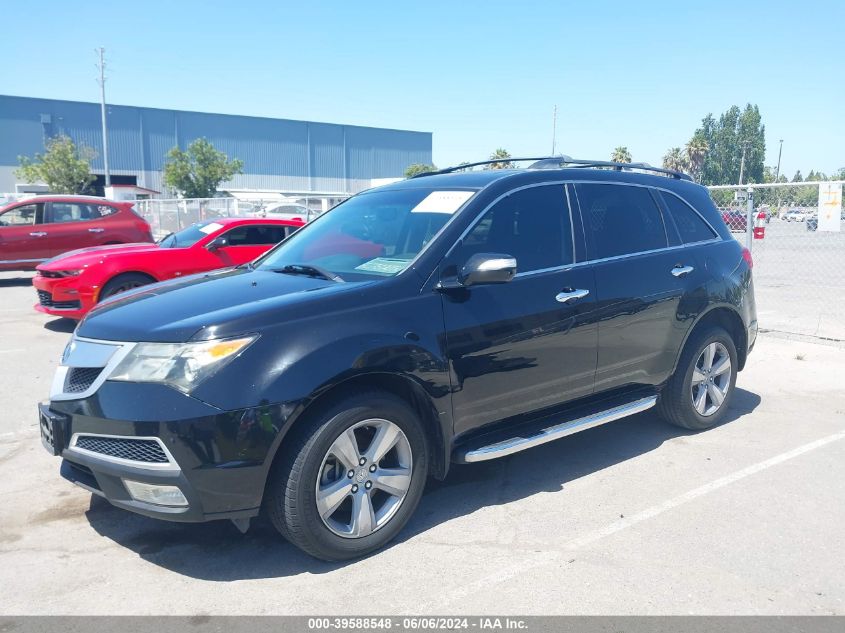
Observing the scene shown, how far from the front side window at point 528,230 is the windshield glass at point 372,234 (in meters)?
0.21

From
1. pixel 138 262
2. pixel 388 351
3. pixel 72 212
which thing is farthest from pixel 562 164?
pixel 72 212

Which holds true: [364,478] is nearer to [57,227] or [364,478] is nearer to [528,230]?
[528,230]

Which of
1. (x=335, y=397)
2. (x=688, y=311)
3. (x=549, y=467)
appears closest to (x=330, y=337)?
(x=335, y=397)

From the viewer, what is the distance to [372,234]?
175 inches

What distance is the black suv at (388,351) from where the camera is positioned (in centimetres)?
314

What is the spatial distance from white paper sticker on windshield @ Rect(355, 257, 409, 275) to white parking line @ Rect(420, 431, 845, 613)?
5.29 ft

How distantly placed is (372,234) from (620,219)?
174 cm

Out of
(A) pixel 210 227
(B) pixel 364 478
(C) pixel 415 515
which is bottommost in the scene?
(C) pixel 415 515

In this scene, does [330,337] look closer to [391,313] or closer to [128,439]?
[391,313]

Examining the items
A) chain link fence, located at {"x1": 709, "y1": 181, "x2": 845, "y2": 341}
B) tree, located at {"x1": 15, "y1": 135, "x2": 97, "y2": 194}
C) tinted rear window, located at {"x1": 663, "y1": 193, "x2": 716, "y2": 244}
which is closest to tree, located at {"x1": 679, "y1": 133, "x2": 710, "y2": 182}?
tree, located at {"x1": 15, "y1": 135, "x2": 97, "y2": 194}

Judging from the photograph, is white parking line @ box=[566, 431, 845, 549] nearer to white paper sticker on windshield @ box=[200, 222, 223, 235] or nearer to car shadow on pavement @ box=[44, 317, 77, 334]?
white paper sticker on windshield @ box=[200, 222, 223, 235]

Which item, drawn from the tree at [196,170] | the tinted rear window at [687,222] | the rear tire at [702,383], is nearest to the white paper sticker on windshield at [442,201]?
the tinted rear window at [687,222]

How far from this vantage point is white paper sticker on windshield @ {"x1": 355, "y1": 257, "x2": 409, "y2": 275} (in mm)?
3875
